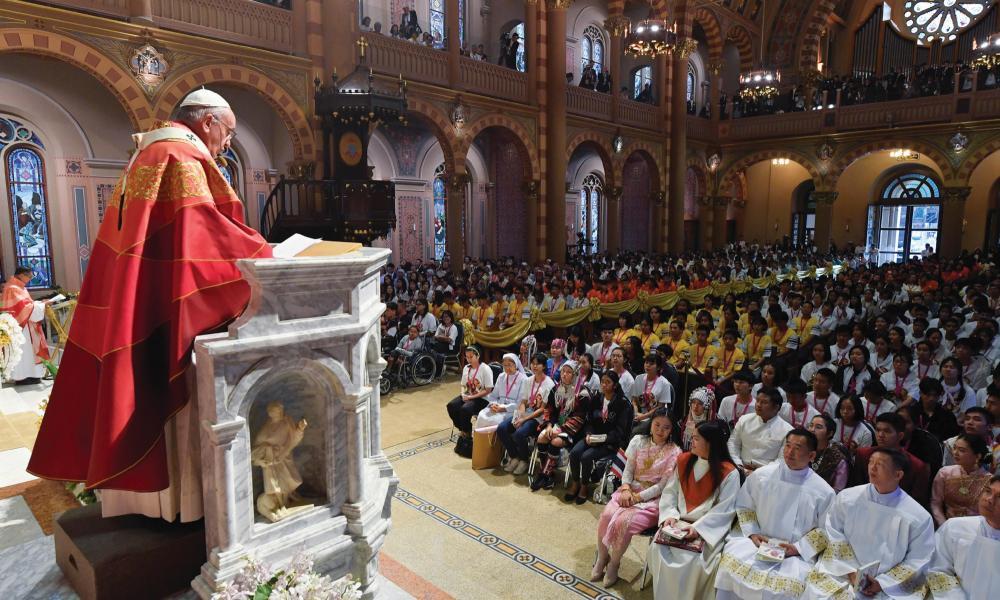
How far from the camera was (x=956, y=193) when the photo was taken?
22016mm

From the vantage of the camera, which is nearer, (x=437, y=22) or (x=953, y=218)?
(x=437, y=22)

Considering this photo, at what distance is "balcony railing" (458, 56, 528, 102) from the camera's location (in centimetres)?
1599

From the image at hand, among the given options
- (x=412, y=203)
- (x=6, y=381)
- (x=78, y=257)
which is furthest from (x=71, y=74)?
(x=412, y=203)

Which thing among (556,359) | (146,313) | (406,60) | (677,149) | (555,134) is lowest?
(556,359)

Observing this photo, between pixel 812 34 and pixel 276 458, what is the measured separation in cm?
2886

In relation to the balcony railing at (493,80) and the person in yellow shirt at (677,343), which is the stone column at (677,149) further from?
the person in yellow shirt at (677,343)

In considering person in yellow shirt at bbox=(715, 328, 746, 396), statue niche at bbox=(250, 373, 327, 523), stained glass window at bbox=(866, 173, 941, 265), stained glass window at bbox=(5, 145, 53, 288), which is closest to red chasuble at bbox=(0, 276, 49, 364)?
stained glass window at bbox=(5, 145, 53, 288)

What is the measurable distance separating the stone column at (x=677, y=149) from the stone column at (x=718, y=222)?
357 cm

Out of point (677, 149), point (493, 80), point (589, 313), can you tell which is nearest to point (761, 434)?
point (589, 313)

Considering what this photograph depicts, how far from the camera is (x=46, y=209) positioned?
1173 centimetres

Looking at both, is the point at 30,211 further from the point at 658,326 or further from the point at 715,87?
the point at 715,87

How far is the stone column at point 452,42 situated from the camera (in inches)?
606

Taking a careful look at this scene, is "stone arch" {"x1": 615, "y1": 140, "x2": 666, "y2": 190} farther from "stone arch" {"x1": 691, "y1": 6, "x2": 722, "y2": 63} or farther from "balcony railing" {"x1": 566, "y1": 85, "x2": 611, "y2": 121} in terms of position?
"stone arch" {"x1": 691, "y1": 6, "x2": 722, "y2": 63}

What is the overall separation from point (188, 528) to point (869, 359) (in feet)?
24.9
